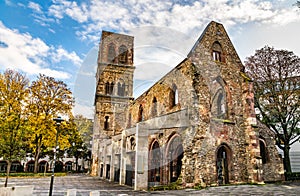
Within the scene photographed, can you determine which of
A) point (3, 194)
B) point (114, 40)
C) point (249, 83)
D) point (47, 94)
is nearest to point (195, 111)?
point (249, 83)

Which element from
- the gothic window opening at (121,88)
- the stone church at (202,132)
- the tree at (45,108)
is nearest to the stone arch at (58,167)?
the tree at (45,108)

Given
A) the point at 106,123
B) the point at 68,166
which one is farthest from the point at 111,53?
the point at 68,166

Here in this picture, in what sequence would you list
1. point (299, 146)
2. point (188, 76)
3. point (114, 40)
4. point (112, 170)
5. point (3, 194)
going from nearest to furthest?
point (3, 194) < point (188, 76) < point (112, 170) < point (299, 146) < point (114, 40)

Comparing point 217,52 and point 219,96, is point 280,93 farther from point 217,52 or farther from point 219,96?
point 217,52

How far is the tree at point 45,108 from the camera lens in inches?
1109

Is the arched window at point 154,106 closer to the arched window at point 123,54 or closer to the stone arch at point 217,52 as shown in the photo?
the stone arch at point 217,52

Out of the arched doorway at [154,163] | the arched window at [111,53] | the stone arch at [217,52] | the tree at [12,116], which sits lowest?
the arched doorway at [154,163]

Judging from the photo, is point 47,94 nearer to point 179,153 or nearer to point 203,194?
point 179,153

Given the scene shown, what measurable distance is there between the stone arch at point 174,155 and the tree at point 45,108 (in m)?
17.7

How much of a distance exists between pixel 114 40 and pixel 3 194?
3232 centimetres

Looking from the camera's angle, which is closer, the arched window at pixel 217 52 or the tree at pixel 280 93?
the arched window at pixel 217 52

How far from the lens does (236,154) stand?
16.4 meters

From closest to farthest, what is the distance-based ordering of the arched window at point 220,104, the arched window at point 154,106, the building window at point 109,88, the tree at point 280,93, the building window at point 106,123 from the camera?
the arched window at point 220,104
the arched window at point 154,106
the tree at point 280,93
the building window at point 106,123
the building window at point 109,88

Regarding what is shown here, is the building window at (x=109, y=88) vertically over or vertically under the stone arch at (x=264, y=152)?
over
